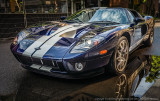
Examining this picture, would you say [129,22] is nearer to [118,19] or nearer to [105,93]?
[118,19]

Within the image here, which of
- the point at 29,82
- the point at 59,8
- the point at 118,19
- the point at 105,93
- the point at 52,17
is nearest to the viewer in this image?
the point at 105,93

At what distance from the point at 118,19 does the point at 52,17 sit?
5.73m

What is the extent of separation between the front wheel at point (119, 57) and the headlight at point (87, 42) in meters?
0.41

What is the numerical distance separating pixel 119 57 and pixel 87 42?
2.43 feet

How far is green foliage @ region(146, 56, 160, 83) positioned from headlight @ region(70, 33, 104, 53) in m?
1.00

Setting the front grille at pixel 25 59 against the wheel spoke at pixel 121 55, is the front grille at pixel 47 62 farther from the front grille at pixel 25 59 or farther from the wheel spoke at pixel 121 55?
the wheel spoke at pixel 121 55

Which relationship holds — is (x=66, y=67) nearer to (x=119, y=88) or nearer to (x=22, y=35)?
(x=119, y=88)

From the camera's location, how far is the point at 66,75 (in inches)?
94.1

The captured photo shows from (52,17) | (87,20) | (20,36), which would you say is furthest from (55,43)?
(52,17)

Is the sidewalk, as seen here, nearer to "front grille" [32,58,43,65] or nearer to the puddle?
the puddle

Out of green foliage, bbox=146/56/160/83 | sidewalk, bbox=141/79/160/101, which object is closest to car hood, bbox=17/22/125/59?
green foliage, bbox=146/56/160/83

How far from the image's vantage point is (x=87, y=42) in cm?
238

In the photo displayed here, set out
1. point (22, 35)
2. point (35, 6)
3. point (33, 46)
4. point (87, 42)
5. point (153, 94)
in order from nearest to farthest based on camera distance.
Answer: point (153, 94) → point (87, 42) → point (33, 46) → point (22, 35) → point (35, 6)

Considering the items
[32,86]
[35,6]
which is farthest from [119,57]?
[35,6]
